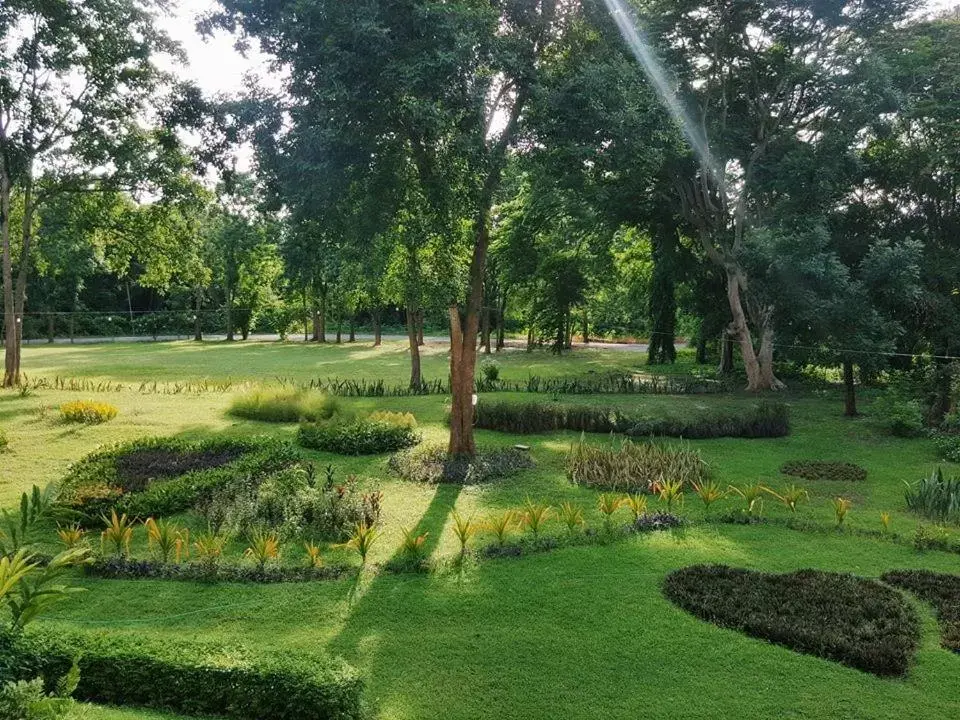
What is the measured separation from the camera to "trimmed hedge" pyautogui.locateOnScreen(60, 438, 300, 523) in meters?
9.67

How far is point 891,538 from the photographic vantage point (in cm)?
923

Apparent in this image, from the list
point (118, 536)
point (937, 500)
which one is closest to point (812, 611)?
point (937, 500)

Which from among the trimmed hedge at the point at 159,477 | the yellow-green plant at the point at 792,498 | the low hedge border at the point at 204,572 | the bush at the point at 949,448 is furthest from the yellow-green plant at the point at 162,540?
the bush at the point at 949,448

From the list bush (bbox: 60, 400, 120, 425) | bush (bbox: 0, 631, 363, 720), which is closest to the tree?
bush (bbox: 60, 400, 120, 425)

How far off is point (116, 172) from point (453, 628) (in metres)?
19.3

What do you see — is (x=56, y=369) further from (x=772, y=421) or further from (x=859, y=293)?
(x=859, y=293)

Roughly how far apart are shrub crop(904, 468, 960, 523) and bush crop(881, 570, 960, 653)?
261cm

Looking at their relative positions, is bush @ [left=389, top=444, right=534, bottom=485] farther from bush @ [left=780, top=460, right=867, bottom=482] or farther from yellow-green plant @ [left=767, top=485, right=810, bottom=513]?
bush @ [left=780, top=460, right=867, bottom=482]

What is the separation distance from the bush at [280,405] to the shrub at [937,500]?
11.9m

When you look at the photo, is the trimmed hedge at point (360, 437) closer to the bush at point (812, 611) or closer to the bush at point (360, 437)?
the bush at point (360, 437)

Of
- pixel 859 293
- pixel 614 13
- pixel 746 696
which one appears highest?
pixel 614 13

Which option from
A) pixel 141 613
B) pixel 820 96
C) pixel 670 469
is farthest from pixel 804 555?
pixel 820 96

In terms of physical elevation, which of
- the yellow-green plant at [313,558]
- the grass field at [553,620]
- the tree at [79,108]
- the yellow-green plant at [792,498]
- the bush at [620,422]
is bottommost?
the grass field at [553,620]

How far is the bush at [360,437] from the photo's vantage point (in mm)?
14242
